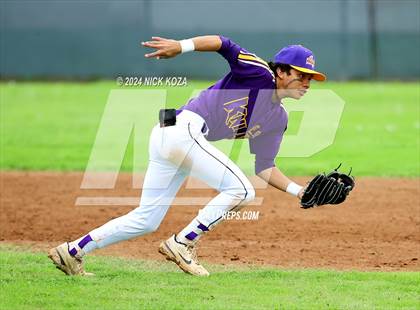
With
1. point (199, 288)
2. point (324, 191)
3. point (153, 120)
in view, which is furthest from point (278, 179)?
point (153, 120)

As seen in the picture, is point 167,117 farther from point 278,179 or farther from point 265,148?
point 278,179

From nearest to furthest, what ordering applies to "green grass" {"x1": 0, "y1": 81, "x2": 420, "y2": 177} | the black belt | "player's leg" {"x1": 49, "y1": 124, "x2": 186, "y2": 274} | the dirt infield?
the black belt, "player's leg" {"x1": 49, "y1": 124, "x2": 186, "y2": 274}, the dirt infield, "green grass" {"x1": 0, "y1": 81, "x2": 420, "y2": 177}

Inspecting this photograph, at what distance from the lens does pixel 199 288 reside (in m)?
7.26

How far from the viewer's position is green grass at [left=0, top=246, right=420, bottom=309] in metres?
6.74

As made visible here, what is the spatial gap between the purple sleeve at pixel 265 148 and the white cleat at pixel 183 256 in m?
1.00

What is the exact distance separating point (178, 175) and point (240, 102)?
0.82 metres

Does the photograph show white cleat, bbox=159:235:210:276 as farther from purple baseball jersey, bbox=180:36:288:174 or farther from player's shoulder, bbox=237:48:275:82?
player's shoulder, bbox=237:48:275:82

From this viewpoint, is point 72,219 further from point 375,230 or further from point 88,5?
point 88,5

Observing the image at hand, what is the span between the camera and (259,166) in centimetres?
811

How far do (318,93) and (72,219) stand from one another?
1898 centimetres

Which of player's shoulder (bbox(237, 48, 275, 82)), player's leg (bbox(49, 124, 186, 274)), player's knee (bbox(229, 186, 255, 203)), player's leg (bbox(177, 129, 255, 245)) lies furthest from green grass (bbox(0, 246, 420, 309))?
player's shoulder (bbox(237, 48, 275, 82))

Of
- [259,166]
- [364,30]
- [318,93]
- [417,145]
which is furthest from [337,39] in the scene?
[259,166]

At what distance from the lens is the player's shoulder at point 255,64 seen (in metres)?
7.31

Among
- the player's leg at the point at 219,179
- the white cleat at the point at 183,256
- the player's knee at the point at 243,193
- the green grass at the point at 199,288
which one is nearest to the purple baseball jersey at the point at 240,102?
the player's leg at the point at 219,179
